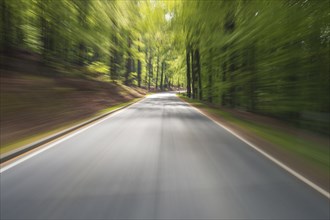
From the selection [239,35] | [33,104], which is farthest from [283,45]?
[33,104]

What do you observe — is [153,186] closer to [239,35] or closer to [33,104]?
[239,35]

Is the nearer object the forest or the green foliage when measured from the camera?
the green foliage

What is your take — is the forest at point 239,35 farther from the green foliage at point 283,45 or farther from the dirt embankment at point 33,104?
the dirt embankment at point 33,104

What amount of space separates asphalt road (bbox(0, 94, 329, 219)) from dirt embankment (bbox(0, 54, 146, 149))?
3.13 m

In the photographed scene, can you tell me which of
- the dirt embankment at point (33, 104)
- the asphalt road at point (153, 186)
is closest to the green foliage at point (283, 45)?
the asphalt road at point (153, 186)

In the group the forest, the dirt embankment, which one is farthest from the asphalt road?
the forest

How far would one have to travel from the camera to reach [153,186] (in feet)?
14.2

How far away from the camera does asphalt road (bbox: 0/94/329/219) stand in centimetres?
348

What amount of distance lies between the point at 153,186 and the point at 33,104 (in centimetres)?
977

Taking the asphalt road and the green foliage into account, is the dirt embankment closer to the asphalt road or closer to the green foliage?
the asphalt road

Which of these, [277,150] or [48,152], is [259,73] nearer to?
[277,150]

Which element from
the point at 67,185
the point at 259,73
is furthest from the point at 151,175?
the point at 259,73

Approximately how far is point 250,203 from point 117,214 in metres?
1.91

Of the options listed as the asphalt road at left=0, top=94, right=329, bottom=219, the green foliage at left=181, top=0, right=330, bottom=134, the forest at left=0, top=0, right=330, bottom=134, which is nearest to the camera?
the asphalt road at left=0, top=94, right=329, bottom=219
